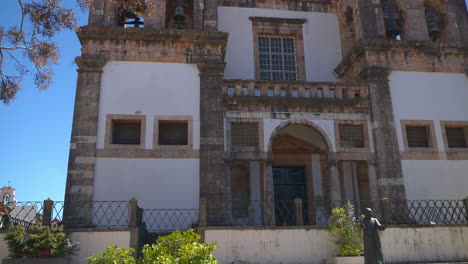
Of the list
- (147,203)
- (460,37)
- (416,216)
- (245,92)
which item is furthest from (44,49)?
(460,37)

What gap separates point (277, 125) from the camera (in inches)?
571

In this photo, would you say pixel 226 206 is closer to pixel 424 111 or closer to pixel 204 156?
pixel 204 156

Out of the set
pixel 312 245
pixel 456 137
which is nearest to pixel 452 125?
pixel 456 137

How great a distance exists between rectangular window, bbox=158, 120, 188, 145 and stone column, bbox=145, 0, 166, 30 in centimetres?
361

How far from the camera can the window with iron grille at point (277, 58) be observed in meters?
17.7

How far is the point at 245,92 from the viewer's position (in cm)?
1483

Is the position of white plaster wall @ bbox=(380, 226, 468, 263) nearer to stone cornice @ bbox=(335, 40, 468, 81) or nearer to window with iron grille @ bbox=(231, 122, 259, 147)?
window with iron grille @ bbox=(231, 122, 259, 147)

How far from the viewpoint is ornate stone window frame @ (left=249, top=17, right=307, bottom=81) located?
58.7 ft

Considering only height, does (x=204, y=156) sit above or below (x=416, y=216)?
above

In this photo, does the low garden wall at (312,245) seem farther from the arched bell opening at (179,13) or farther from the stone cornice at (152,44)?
the arched bell opening at (179,13)

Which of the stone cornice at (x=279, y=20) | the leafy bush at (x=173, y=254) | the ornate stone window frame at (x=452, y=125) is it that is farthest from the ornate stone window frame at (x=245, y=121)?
the leafy bush at (x=173, y=254)

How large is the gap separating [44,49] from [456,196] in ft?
46.2

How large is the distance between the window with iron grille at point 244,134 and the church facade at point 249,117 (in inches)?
1.4

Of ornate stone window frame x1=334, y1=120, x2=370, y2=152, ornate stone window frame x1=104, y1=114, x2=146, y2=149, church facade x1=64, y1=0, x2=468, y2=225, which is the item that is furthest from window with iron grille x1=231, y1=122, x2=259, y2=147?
ornate stone window frame x1=104, y1=114, x2=146, y2=149
